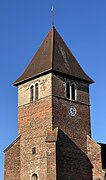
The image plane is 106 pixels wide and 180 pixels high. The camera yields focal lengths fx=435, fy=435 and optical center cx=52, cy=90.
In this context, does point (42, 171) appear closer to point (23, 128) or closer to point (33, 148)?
point (33, 148)

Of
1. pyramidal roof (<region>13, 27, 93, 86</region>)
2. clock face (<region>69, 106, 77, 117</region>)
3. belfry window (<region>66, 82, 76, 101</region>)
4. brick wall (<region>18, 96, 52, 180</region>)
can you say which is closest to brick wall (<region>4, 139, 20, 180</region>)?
brick wall (<region>18, 96, 52, 180</region>)

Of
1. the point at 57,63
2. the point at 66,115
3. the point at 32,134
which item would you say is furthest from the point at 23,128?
the point at 57,63

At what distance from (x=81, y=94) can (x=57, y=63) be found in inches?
137

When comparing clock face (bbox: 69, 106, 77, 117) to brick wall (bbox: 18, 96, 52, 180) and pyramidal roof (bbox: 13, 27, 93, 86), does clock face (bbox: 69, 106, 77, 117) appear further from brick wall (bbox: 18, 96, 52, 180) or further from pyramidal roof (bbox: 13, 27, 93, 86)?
pyramidal roof (bbox: 13, 27, 93, 86)

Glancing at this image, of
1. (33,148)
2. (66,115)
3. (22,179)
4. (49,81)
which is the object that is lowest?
(22,179)

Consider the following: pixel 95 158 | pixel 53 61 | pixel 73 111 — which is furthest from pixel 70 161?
pixel 53 61

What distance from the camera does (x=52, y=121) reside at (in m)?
34.9

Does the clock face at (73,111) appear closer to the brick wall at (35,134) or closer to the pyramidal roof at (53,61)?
the brick wall at (35,134)

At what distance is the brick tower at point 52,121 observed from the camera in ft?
112

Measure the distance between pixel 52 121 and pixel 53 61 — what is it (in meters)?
5.61

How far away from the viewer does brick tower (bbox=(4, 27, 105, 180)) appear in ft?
112

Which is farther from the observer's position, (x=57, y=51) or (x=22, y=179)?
(x=57, y=51)

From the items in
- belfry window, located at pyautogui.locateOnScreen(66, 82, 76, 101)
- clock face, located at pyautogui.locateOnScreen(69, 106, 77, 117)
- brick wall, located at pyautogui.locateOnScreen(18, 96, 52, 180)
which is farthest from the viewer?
belfry window, located at pyautogui.locateOnScreen(66, 82, 76, 101)

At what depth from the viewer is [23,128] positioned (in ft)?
123
